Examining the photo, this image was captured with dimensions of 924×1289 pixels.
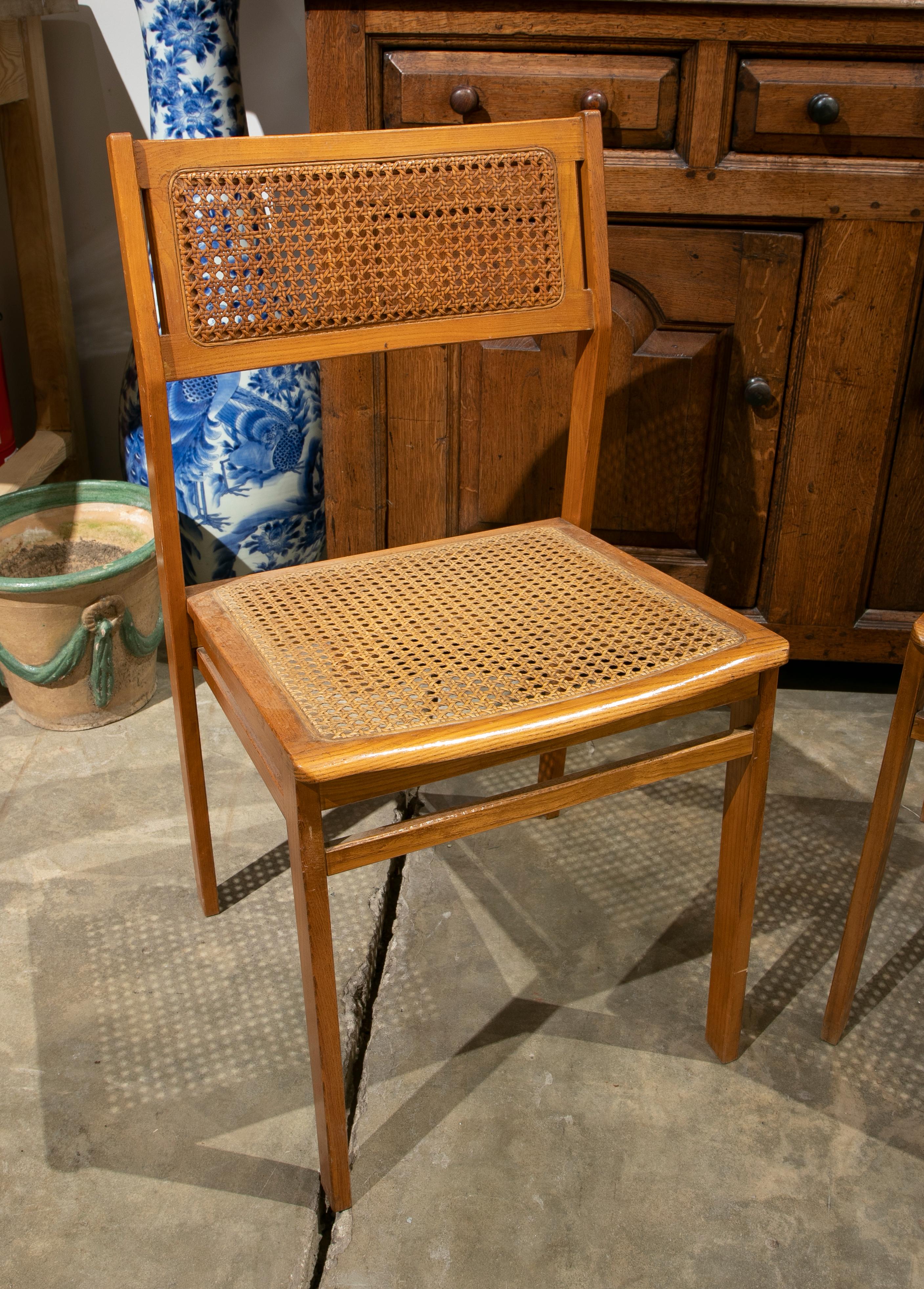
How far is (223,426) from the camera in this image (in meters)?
1.82

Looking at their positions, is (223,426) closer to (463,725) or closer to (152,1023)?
(152,1023)

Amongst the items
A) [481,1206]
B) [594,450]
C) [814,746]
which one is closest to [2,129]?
[594,450]

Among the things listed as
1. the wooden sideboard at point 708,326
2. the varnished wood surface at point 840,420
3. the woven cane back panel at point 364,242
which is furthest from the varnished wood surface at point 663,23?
the woven cane back panel at point 364,242

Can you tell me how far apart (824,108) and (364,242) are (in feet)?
2.24

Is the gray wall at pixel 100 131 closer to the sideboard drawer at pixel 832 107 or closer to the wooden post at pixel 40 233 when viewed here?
the wooden post at pixel 40 233

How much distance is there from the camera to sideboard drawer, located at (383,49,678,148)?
57.7 inches

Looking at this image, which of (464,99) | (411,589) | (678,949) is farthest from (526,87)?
(678,949)

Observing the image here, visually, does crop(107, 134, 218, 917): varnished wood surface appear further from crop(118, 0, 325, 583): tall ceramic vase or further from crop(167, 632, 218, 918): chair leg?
crop(118, 0, 325, 583): tall ceramic vase

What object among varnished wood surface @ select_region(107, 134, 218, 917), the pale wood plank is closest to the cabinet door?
varnished wood surface @ select_region(107, 134, 218, 917)

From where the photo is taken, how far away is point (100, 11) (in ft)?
6.70

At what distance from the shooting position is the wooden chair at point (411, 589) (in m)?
0.94

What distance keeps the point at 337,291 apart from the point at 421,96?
0.47m

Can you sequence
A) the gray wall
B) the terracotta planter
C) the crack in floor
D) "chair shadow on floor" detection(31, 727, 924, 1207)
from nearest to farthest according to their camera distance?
the crack in floor → "chair shadow on floor" detection(31, 727, 924, 1207) → the terracotta planter → the gray wall

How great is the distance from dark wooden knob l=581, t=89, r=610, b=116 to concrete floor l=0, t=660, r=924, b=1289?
92 cm
